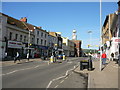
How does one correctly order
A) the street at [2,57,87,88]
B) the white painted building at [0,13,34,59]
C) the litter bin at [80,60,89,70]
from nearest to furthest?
1. the street at [2,57,87,88]
2. the litter bin at [80,60,89,70]
3. the white painted building at [0,13,34,59]

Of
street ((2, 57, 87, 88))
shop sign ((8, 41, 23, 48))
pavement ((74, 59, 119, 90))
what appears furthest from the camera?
shop sign ((8, 41, 23, 48))

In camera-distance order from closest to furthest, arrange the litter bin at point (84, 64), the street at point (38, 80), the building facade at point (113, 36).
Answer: the street at point (38, 80) < the litter bin at point (84, 64) < the building facade at point (113, 36)

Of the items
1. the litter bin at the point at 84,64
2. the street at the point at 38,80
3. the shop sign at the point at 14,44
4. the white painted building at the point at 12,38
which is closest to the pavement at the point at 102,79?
the street at the point at 38,80

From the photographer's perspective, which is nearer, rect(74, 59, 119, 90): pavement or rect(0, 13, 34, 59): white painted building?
rect(74, 59, 119, 90): pavement

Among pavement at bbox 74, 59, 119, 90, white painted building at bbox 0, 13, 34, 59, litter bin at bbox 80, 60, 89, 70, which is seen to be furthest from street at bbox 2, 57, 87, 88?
white painted building at bbox 0, 13, 34, 59

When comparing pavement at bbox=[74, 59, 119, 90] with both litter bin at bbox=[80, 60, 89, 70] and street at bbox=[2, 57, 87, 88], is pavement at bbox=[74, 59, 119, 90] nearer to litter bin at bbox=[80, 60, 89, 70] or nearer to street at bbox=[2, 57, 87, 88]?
street at bbox=[2, 57, 87, 88]

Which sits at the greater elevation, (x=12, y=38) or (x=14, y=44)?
(x=12, y=38)

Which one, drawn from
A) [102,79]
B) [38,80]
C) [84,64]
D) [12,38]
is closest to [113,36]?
[84,64]

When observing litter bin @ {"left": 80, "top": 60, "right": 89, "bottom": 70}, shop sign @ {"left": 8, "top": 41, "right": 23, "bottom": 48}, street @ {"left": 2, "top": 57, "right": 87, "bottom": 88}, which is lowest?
street @ {"left": 2, "top": 57, "right": 87, "bottom": 88}

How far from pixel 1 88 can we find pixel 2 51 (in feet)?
76.7

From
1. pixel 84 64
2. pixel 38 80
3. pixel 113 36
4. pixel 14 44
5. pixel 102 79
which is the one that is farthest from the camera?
pixel 14 44

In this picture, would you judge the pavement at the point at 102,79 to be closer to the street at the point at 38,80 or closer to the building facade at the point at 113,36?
the street at the point at 38,80

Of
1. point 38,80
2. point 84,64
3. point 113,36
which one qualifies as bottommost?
point 38,80

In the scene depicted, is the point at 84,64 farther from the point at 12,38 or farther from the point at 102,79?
the point at 12,38
